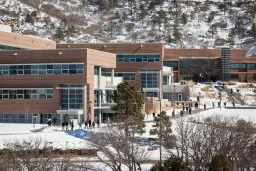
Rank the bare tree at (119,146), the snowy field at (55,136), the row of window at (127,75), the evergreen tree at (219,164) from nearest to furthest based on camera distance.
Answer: the evergreen tree at (219,164)
the bare tree at (119,146)
the snowy field at (55,136)
the row of window at (127,75)

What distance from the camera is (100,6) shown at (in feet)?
601

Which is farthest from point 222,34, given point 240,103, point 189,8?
point 240,103

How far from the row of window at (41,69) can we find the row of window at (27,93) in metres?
1.70

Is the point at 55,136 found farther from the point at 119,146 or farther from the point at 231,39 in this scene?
the point at 231,39

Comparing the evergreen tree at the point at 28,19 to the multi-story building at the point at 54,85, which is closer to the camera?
the multi-story building at the point at 54,85

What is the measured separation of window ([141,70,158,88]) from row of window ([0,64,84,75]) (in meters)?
21.0

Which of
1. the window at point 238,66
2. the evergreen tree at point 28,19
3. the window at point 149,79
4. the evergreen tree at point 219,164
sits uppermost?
the evergreen tree at point 28,19

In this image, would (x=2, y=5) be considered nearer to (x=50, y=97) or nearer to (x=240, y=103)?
(x=240, y=103)

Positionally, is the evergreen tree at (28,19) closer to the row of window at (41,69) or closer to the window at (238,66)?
the window at (238,66)

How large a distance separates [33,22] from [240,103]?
91.5 m

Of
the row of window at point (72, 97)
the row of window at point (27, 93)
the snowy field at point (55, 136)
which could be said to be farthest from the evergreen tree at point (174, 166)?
the row of window at point (27, 93)

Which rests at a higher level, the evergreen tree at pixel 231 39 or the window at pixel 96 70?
the evergreen tree at pixel 231 39

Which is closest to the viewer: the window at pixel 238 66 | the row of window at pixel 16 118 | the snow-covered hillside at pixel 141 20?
the row of window at pixel 16 118

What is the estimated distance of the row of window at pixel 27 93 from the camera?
61.3 metres
